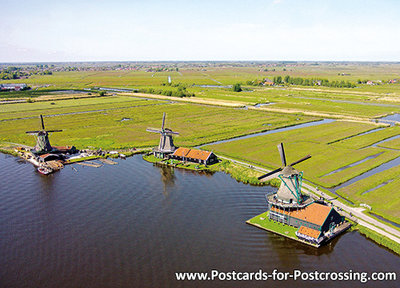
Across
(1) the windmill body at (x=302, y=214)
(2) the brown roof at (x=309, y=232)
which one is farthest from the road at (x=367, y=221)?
(2) the brown roof at (x=309, y=232)

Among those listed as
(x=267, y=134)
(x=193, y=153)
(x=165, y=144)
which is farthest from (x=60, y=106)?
(x=193, y=153)

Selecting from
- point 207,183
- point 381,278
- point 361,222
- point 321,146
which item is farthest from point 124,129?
point 381,278

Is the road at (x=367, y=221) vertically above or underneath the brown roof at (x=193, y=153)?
underneath

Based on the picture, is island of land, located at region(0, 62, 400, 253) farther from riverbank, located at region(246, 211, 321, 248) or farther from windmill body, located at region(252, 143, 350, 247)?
riverbank, located at region(246, 211, 321, 248)

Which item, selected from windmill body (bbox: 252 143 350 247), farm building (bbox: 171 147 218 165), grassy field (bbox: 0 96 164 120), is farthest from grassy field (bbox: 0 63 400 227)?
windmill body (bbox: 252 143 350 247)

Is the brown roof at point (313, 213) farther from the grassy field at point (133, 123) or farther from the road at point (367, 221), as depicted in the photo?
the grassy field at point (133, 123)

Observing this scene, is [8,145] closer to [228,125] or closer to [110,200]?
[110,200]
